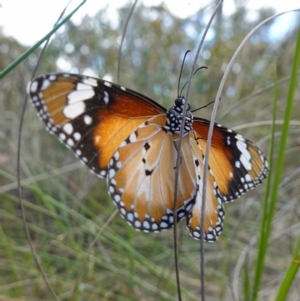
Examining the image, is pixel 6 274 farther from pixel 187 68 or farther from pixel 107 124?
pixel 187 68

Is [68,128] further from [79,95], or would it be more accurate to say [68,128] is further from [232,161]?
[232,161]

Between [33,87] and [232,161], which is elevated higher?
[232,161]

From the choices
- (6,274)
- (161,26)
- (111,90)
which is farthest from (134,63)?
(111,90)

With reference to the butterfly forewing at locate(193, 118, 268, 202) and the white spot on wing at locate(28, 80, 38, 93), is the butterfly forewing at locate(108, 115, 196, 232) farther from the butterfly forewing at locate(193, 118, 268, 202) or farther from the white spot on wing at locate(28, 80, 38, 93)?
the white spot on wing at locate(28, 80, 38, 93)

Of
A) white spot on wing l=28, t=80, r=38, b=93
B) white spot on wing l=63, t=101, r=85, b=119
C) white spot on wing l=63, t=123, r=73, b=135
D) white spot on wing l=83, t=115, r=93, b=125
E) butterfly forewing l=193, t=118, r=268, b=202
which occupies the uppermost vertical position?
butterfly forewing l=193, t=118, r=268, b=202

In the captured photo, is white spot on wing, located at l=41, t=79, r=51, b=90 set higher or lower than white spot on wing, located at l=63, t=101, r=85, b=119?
lower

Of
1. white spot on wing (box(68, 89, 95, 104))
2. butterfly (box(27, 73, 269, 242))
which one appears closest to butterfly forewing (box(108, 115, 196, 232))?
butterfly (box(27, 73, 269, 242))

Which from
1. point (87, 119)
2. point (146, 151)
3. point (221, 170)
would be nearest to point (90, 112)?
point (87, 119)

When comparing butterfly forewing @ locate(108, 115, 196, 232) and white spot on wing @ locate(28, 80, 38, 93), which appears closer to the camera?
white spot on wing @ locate(28, 80, 38, 93)
